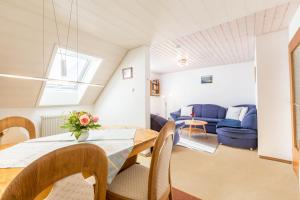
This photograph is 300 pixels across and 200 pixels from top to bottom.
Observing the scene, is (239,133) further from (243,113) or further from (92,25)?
(92,25)

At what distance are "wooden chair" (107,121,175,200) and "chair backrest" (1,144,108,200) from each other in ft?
1.24

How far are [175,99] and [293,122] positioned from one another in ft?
14.1

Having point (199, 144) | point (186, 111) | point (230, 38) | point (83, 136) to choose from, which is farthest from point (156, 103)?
point (83, 136)

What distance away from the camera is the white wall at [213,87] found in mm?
4875

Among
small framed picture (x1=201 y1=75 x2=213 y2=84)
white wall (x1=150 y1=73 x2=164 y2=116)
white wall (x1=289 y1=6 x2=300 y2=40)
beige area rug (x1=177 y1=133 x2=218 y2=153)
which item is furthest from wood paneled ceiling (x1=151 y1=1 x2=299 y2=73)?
beige area rug (x1=177 y1=133 x2=218 y2=153)

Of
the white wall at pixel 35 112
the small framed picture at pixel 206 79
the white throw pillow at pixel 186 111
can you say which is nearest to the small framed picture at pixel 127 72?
the white wall at pixel 35 112

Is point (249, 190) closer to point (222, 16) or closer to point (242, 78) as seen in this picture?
point (222, 16)

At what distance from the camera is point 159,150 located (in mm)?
960

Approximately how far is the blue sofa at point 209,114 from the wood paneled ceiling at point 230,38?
5.92 ft

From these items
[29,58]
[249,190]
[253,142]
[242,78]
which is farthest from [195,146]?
[29,58]

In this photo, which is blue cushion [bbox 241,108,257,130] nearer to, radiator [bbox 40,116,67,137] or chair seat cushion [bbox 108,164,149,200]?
chair seat cushion [bbox 108,164,149,200]

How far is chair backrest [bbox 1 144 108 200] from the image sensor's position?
422mm

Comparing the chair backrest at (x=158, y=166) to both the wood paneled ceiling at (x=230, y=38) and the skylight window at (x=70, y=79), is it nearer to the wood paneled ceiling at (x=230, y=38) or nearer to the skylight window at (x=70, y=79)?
the wood paneled ceiling at (x=230, y=38)

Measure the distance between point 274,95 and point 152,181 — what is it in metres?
2.73
